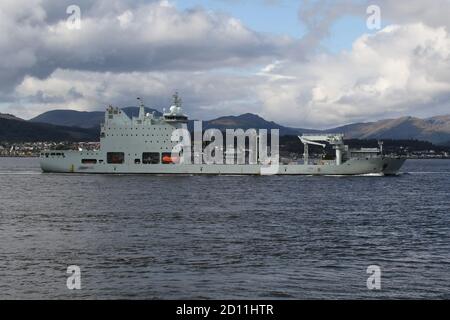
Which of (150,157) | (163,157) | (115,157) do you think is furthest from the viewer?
(115,157)

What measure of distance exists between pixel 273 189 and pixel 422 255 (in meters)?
41.1

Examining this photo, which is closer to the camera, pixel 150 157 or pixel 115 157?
pixel 150 157

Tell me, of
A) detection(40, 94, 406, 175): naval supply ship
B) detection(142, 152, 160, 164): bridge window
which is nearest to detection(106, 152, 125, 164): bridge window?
detection(40, 94, 406, 175): naval supply ship

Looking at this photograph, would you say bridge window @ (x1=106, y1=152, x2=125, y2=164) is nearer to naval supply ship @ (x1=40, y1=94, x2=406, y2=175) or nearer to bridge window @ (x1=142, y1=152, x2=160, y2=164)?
naval supply ship @ (x1=40, y1=94, x2=406, y2=175)

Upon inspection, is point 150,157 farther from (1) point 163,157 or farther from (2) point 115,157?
(2) point 115,157

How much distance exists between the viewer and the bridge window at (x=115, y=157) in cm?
9262

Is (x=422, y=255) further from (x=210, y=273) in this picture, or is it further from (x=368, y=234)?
(x=210, y=273)

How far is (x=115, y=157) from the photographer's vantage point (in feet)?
305

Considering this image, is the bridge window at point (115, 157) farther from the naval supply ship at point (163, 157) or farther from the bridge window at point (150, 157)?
the bridge window at point (150, 157)

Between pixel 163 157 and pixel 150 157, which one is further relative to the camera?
pixel 150 157

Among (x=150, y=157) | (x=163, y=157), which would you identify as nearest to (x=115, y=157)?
(x=150, y=157)

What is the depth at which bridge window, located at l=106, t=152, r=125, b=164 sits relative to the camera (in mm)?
92625

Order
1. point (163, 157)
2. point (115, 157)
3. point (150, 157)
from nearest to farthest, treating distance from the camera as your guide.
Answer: point (163, 157)
point (150, 157)
point (115, 157)

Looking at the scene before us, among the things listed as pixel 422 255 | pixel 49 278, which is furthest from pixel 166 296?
pixel 422 255
